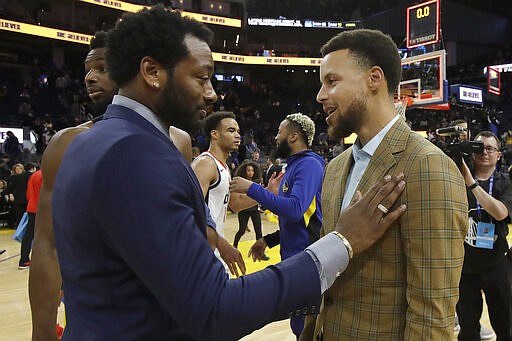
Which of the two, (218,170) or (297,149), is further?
(297,149)

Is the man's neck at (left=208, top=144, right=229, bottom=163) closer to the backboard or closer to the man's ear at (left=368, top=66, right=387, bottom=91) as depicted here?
the man's ear at (left=368, top=66, right=387, bottom=91)

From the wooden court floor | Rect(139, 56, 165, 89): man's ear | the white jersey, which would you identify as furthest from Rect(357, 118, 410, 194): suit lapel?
the wooden court floor

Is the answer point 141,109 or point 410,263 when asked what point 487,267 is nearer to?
point 410,263

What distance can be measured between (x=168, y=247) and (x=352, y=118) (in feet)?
3.50

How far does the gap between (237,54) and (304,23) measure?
577 cm

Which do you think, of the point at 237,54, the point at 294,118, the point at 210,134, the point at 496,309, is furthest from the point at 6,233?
the point at 237,54

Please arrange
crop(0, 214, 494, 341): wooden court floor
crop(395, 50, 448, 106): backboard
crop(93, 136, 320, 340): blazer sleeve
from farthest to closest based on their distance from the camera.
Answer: crop(395, 50, 448, 106): backboard → crop(0, 214, 494, 341): wooden court floor → crop(93, 136, 320, 340): blazer sleeve

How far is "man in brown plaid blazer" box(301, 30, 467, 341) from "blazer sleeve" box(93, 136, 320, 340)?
583mm

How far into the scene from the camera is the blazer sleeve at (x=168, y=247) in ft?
2.78

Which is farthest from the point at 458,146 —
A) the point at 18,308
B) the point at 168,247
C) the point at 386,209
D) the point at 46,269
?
the point at 18,308

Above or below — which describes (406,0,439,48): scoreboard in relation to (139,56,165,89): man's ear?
above

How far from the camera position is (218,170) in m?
3.37

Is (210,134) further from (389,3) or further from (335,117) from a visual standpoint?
(389,3)

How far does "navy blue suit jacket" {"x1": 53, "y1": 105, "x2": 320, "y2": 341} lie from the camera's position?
850mm
